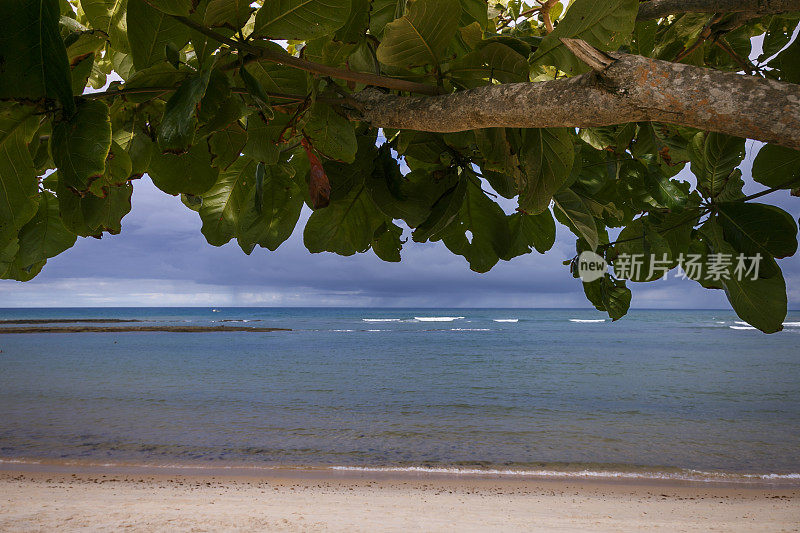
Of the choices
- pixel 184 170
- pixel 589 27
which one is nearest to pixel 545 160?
pixel 589 27

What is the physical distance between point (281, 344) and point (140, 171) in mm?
27974

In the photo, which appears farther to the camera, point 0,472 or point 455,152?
point 0,472

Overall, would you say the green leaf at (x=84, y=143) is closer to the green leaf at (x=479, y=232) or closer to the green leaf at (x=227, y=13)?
the green leaf at (x=227, y=13)

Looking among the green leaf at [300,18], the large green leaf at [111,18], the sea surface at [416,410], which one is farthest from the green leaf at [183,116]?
the sea surface at [416,410]

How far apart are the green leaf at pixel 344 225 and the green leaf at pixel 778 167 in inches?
30.7

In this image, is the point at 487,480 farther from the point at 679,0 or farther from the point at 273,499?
the point at 679,0

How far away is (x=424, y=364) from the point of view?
2012cm

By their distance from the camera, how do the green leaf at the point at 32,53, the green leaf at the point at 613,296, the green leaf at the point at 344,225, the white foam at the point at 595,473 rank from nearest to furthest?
the green leaf at the point at 32,53
the green leaf at the point at 344,225
the green leaf at the point at 613,296
the white foam at the point at 595,473

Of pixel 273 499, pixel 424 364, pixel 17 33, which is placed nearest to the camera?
pixel 17 33

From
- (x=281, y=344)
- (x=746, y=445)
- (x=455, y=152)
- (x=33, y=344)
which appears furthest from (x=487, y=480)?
(x=33, y=344)

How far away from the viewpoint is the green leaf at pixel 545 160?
0.82 meters

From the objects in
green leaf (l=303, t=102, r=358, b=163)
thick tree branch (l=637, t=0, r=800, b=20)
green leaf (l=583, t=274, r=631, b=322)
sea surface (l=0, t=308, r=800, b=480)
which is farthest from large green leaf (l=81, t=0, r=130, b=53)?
sea surface (l=0, t=308, r=800, b=480)

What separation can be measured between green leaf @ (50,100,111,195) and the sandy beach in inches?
219

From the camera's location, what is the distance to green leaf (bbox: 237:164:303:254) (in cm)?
107
